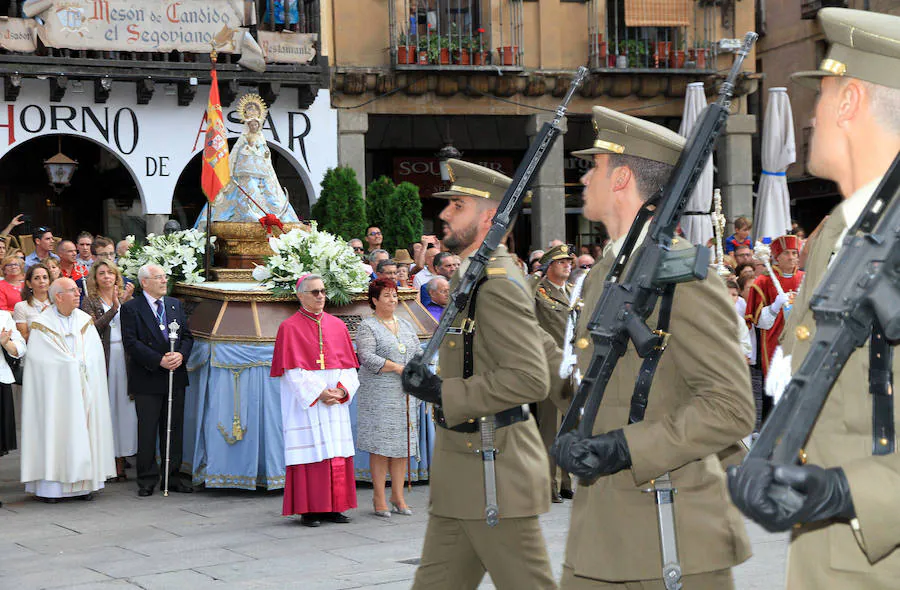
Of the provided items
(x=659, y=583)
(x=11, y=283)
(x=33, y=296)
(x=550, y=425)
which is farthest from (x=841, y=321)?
(x=11, y=283)

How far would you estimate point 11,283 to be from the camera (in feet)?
37.0

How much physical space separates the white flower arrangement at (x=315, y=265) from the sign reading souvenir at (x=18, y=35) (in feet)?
33.2

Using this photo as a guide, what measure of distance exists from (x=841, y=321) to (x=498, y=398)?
2.26 m

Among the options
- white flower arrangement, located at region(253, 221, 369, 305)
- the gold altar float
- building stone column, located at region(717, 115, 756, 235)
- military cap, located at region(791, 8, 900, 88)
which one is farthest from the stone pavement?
building stone column, located at region(717, 115, 756, 235)

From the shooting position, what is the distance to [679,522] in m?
3.36

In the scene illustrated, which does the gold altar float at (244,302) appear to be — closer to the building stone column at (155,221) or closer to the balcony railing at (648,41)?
the building stone column at (155,221)

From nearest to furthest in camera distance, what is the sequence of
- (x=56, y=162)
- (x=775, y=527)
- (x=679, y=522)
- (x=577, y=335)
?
(x=775, y=527) → (x=679, y=522) → (x=577, y=335) → (x=56, y=162)

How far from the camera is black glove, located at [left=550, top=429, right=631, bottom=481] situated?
10.1 feet

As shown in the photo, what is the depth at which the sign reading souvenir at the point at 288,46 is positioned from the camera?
1927 cm

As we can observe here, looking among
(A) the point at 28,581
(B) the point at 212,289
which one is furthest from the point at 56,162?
(A) the point at 28,581

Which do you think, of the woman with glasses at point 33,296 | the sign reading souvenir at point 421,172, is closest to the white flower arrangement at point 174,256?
the woman with glasses at point 33,296

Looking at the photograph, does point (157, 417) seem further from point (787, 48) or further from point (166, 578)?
point (787, 48)

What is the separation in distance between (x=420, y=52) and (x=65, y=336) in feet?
39.8

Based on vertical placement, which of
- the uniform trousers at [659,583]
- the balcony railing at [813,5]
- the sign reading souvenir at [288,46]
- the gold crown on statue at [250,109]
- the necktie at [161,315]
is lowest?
the uniform trousers at [659,583]
